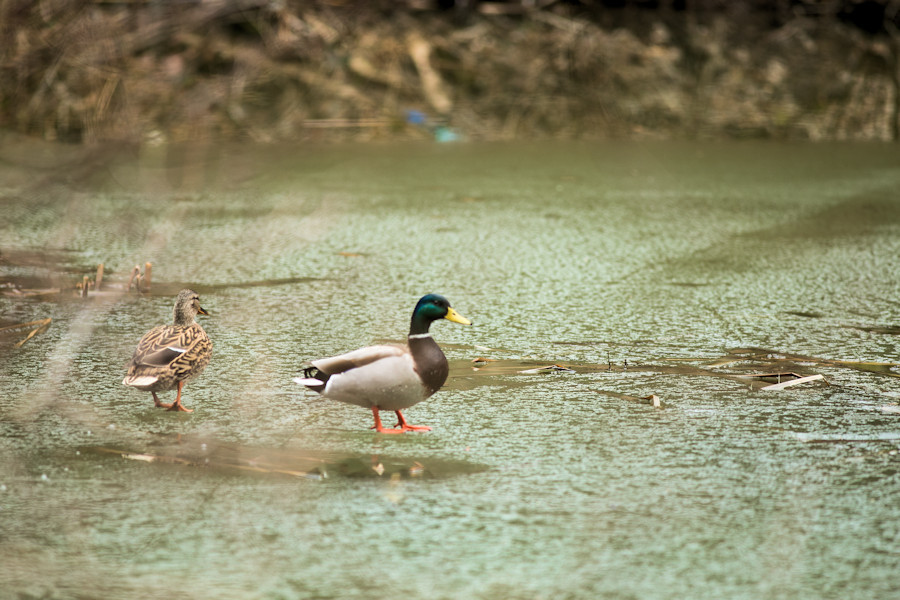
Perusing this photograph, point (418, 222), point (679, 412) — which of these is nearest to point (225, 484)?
point (679, 412)

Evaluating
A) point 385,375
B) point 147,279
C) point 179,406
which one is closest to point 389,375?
point 385,375

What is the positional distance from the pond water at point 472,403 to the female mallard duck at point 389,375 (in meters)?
0.08

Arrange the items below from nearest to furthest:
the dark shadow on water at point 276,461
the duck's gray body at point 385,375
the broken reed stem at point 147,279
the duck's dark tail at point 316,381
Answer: the dark shadow on water at point 276,461 < the duck's gray body at point 385,375 < the duck's dark tail at point 316,381 < the broken reed stem at point 147,279

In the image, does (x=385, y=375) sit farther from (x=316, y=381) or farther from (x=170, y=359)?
(x=170, y=359)

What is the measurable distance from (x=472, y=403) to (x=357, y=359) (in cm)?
32

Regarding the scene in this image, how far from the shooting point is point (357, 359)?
2316 mm

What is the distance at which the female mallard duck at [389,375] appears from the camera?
226 cm

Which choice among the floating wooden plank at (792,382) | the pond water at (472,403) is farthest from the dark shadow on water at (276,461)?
the floating wooden plank at (792,382)

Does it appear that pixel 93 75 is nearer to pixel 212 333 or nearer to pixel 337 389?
pixel 337 389

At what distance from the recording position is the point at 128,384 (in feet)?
7.87

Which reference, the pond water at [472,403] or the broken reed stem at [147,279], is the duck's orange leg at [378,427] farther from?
the broken reed stem at [147,279]

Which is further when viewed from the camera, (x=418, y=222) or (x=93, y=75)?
(x=418, y=222)

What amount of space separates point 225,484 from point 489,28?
4.74 m

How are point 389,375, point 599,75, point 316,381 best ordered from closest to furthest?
point 389,375, point 316,381, point 599,75
